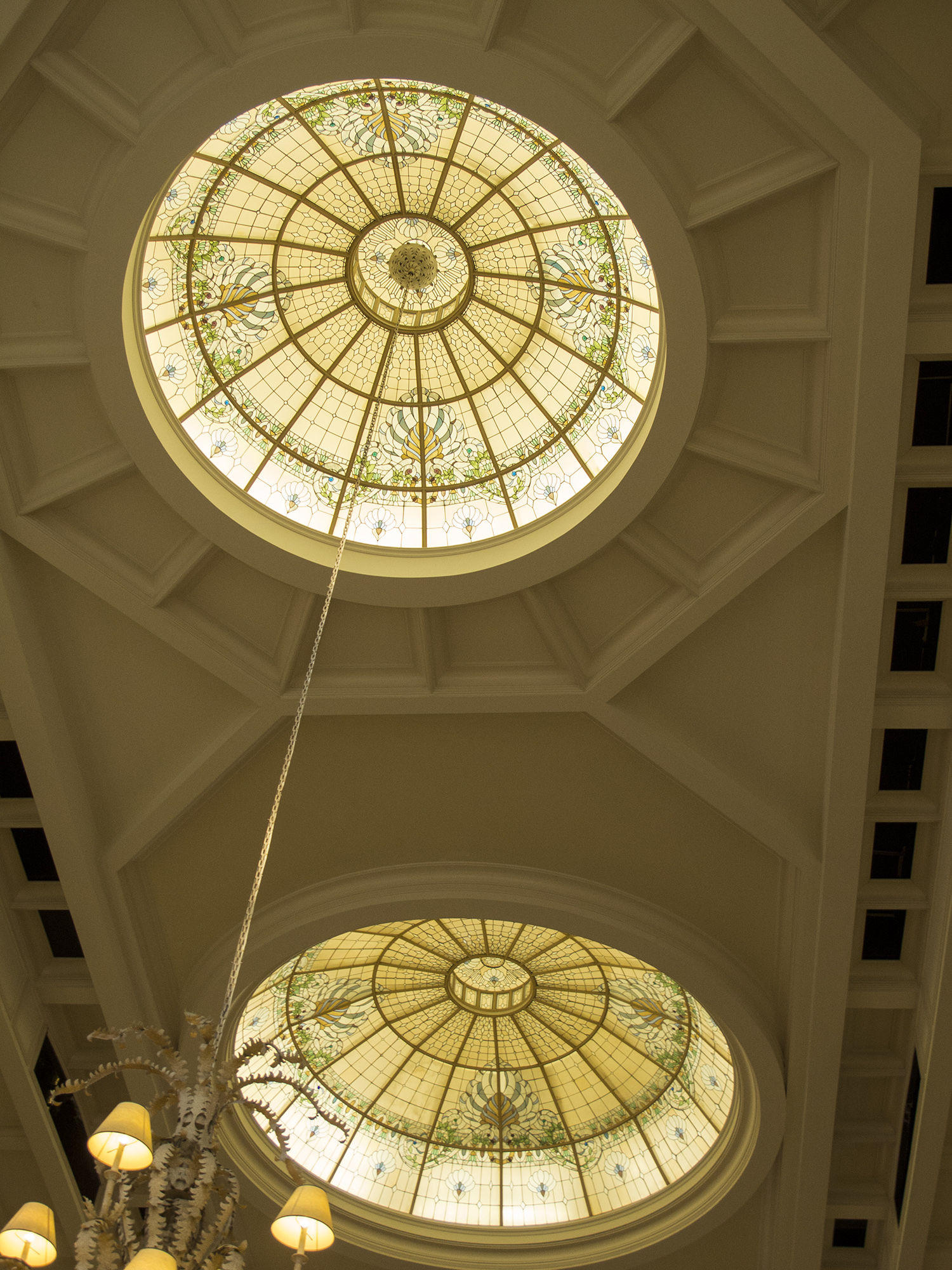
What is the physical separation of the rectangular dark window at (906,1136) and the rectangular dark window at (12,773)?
31.4 feet

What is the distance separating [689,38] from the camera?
6.28 m

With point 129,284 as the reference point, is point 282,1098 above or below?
below

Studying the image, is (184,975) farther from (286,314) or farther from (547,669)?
(286,314)

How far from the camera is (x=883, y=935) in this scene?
10047mm

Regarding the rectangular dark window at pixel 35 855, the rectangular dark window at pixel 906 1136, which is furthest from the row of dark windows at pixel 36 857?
the rectangular dark window at pixel 906 1136

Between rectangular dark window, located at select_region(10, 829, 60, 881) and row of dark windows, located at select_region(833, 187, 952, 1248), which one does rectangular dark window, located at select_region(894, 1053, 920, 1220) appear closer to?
row of dark windows, located at select_region(833, 187, 952, 1248)

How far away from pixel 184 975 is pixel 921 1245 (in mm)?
8501

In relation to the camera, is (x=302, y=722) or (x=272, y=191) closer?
(x=272, y=191)

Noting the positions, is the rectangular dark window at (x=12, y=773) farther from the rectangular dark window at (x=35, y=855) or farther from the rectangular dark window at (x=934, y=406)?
the rectangular dark window at (x=934, y=406)

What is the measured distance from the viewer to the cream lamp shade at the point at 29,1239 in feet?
16.1

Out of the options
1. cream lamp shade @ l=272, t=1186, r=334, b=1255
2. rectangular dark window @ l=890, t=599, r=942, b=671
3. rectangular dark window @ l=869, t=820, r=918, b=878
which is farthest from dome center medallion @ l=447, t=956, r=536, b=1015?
cream lamp shade @ l=272, t=1186, r=334, b=1255

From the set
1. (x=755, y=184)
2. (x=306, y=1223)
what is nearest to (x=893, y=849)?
(x=755, y=184)

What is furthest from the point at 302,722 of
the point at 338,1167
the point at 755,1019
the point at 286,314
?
the point at 338,1167

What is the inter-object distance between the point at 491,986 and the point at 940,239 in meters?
10.2
